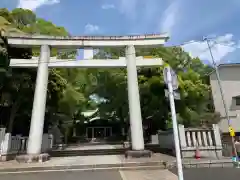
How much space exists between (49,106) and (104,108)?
11.5m

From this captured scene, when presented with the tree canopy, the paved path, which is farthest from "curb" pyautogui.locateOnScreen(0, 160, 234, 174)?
the tree canopy

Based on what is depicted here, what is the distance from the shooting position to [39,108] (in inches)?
376

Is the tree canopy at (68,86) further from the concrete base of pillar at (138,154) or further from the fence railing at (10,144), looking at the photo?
the concrete base of pillar at (138,154)

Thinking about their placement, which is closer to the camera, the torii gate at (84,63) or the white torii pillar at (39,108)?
the white torii pillar at (39,108)

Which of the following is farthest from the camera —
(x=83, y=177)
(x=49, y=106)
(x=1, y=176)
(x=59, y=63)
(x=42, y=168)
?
(x=49, y=106)

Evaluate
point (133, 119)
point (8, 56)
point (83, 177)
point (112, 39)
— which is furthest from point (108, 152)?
point (8, 56)

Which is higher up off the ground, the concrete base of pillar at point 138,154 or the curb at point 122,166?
the concrete base of pillar at point 138,154

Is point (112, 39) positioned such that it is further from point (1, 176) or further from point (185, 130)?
point (1, 176)

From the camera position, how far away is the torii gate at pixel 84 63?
30.9ft

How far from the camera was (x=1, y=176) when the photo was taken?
6770mm

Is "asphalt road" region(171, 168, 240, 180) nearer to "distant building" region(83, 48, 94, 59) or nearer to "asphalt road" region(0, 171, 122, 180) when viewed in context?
"asphalt road" region(0, 171, 122, 180)

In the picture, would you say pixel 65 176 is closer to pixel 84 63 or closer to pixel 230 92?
pixel 84 63

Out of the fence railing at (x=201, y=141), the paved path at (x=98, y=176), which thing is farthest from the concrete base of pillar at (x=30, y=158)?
the fence railing at (x=201, y=141)

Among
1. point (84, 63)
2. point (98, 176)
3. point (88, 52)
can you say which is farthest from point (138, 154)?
point (88, 52)
